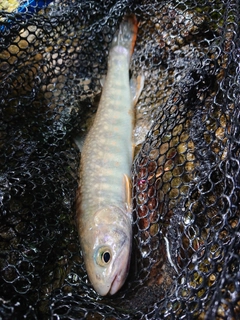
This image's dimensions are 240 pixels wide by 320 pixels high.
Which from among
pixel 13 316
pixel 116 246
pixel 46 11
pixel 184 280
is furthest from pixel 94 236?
pixel 46 11

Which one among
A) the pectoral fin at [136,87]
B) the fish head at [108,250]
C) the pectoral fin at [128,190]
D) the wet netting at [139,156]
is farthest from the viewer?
the pectoral fin at [136,87]

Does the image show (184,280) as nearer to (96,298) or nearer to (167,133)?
(96,298)

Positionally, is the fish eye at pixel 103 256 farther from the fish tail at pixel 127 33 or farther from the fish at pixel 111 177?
the fish tail at pixel 127 33

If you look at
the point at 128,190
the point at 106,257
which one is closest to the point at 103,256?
the point at 106,257

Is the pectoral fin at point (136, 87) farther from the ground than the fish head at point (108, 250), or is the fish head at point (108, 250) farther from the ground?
the pectoral fin at point (136, 87)

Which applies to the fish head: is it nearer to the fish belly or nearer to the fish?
the fish

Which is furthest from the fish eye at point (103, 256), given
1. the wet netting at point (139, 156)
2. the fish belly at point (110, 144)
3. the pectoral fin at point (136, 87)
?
the pectoral fin at point (136, 87)

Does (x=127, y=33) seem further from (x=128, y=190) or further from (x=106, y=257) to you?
(x=106, y=257)

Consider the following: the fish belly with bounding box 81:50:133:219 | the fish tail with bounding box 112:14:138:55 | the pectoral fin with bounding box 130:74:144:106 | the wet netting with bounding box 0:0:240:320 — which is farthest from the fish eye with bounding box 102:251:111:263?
the fish tail with bounding box 112:14:138:55
